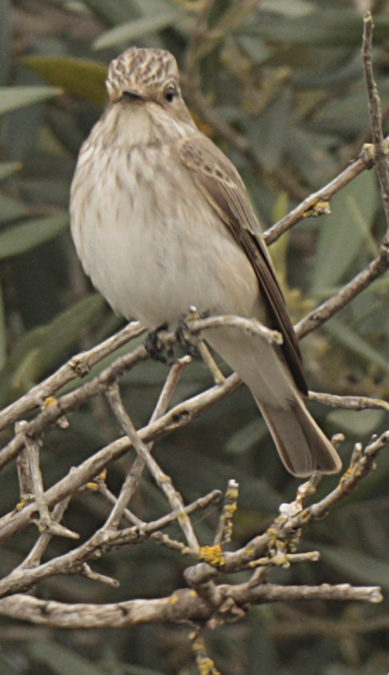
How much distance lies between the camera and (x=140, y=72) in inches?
157

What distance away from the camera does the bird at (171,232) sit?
3.84 m

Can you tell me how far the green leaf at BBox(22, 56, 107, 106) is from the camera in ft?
16.4

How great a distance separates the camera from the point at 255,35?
17.1 ft

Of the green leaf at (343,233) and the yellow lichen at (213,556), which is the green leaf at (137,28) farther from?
the yellow lichen at (213,556)

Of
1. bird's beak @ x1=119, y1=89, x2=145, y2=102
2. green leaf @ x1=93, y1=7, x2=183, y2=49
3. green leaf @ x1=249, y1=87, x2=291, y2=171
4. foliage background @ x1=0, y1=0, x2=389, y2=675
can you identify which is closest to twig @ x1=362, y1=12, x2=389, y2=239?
bird's beak @ x1=119, y1=89, x2=145, y2=102

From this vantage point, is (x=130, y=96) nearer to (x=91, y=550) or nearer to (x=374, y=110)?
(x=374, y=110)

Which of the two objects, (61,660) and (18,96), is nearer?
(18,96)

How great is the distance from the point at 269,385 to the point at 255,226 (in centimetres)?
48

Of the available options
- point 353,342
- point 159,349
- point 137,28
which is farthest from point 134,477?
point 137,28

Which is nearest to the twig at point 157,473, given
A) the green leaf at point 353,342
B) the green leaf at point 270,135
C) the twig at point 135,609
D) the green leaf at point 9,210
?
the twig at point 135,609

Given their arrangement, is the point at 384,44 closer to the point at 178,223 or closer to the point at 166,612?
the point at 178,223

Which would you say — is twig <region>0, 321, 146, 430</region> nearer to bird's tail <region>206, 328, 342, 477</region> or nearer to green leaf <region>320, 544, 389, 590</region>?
bird's tail <region>206, 328, 342, 477</region>

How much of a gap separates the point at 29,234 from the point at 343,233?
1100mm

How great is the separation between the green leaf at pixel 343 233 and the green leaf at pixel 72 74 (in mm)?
950
